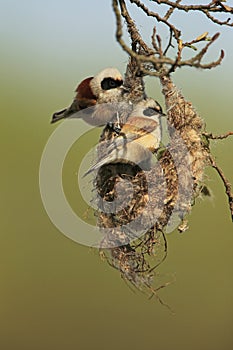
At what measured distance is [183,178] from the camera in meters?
2.72

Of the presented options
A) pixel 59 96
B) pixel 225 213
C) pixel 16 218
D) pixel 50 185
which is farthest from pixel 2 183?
pixel 50 185

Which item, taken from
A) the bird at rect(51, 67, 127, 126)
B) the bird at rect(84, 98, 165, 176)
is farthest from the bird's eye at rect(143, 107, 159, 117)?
the bird at rect(51, 67, 127, 126)

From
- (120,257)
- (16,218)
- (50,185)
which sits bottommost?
(120,257)

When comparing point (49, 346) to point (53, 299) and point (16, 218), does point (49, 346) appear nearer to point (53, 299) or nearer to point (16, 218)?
point (53, 299)

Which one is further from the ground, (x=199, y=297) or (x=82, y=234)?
(x=199, y=297)

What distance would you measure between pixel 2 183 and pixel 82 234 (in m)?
3.86

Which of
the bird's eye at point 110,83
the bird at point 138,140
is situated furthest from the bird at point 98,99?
the bird at point 138,140

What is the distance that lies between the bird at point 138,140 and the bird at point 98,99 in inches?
4.4

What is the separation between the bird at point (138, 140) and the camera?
8.86 ft

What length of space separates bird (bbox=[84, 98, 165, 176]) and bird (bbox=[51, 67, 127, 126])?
111 mm

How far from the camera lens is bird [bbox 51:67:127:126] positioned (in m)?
2.83

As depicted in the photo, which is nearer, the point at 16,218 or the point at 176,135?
the point at 176,135

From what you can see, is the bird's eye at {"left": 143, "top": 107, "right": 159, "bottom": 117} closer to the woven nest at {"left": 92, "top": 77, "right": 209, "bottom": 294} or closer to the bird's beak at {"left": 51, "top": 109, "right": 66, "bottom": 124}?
the woven nest at {"left": 92, "top": 77, "right": 209, "bottom": 294}

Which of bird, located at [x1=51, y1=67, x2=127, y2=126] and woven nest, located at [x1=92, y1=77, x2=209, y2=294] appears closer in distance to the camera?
woven nest, located at [x1=92, y1=77, x2=209, y2=294]
